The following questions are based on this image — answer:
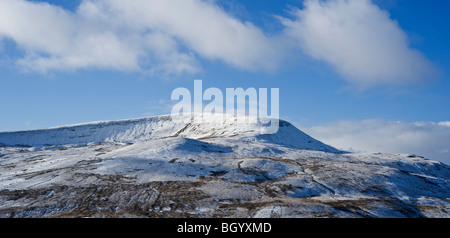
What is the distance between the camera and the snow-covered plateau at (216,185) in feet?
65.7

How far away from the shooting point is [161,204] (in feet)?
69.2

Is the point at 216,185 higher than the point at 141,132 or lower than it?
lower

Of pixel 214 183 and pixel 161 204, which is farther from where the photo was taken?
pixel 214 183

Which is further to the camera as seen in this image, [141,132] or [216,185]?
[141,132]

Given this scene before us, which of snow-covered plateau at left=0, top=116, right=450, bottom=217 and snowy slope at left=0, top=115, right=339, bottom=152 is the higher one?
snowy slope at left=0, top=115, right=339, bottom=152

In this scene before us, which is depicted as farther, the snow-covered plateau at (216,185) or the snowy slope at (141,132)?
the snowy slope at (141,132)

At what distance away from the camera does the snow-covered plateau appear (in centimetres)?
2003

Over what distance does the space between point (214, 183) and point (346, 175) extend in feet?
45.2

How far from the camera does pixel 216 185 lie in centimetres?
2572

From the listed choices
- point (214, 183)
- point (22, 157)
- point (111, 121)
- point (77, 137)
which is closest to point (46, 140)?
point (77, 137)

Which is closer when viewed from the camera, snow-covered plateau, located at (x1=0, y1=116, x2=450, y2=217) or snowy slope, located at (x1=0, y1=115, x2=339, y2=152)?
snow-covered plateau, located at (x1=0, y1=116, x2=450, y2=217)

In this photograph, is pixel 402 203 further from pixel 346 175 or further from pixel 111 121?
pixel 111 121
